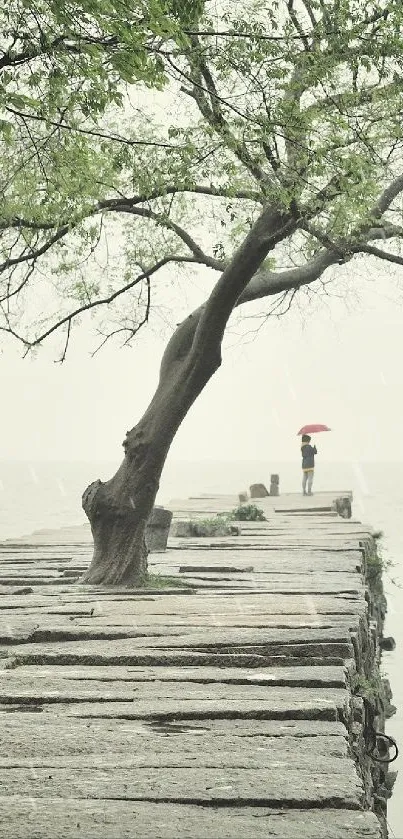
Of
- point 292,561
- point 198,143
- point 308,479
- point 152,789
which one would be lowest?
point 152,789

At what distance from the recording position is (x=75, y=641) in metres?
7.31

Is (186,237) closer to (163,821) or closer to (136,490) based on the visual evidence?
(136,490)

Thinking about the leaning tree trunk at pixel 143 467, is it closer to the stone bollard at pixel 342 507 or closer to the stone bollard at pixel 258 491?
the stone bollard at pixel 342 507

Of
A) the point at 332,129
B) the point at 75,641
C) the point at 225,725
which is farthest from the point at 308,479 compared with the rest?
the point at 225,725

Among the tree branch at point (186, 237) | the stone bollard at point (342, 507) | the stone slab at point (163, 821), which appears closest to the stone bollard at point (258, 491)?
the stone bollard at point (342, 507)

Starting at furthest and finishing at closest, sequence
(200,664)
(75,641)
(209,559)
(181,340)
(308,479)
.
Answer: (308,479) → (209,559) → (181,340) → (75,641) → (200,664)

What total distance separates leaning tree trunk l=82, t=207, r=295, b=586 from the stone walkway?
52cm

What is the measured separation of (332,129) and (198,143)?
4.03 feet

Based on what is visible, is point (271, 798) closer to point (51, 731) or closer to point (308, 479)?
point (51, 731)

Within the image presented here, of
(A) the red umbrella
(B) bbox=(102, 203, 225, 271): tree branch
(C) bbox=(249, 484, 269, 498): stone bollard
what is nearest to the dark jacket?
(A) the red umbrella

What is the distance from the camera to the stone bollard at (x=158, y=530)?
14.6 meters

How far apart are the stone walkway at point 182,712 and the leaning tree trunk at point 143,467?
522 millimetres

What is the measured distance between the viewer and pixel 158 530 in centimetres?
1473

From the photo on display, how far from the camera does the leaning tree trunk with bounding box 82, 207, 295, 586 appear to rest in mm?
10445
